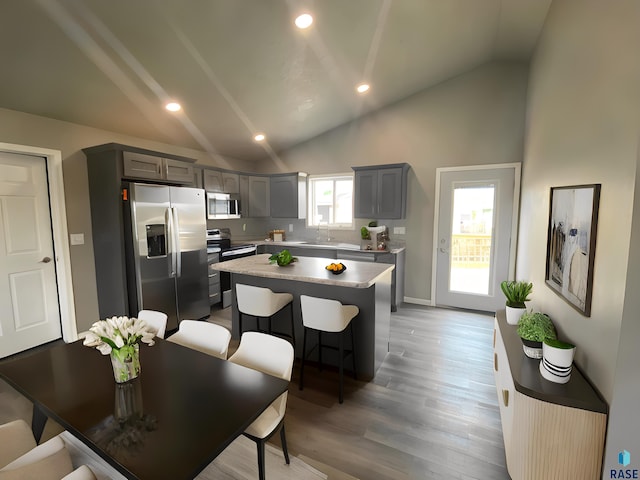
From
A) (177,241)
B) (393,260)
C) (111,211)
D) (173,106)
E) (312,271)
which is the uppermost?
(173,106)

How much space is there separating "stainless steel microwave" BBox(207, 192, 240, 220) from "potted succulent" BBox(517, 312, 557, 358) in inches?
164

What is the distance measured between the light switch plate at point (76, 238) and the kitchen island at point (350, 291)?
1.77 metres

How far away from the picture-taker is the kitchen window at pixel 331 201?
5172 millimetres

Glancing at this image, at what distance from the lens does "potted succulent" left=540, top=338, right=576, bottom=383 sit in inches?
58.6

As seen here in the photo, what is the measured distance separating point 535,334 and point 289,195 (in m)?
4.24

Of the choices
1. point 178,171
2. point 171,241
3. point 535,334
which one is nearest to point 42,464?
point 535,334

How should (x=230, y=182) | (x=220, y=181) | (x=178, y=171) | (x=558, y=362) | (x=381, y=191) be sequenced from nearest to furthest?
1. (x=558, y=362)
2. (x=178, y=171)
3. (x=381, y=191)
4. (x=220, y=181)
5. (x=230, y=182)

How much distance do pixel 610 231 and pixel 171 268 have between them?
151 inches

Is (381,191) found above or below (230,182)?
below

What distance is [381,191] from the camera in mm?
4508

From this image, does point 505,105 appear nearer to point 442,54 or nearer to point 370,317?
point 442,54

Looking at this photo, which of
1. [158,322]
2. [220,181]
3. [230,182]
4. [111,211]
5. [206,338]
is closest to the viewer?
[206,338]

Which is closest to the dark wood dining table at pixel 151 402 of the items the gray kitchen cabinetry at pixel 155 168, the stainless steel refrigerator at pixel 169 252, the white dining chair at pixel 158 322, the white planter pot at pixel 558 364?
the white dining chair at pixel 158 322

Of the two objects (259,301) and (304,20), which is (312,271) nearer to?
(259,301)
